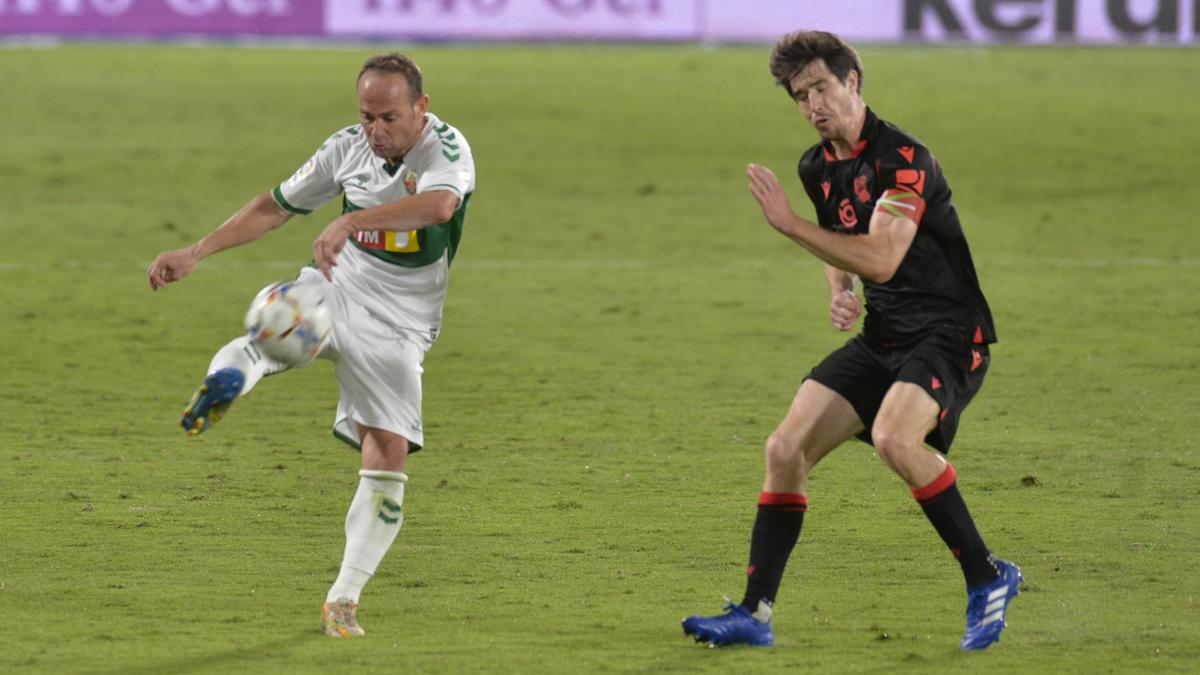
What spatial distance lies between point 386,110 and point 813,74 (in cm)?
135

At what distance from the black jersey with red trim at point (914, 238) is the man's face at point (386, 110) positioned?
1319 mm

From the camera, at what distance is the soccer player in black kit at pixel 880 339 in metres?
6.01

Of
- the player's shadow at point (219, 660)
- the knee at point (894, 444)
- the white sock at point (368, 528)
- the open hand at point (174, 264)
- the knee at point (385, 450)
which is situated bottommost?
the player's shadow at point (219, 660)

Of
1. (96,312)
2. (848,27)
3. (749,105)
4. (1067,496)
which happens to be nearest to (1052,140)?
(749,105)

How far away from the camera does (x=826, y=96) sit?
6102 millimetres

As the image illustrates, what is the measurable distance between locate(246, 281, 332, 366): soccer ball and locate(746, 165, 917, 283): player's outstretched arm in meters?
1.42

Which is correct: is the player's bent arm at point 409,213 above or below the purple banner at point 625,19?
above

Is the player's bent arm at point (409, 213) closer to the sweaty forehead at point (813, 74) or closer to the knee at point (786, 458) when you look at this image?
the sweaty forehead at point (813, 74)

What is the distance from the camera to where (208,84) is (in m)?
26.2

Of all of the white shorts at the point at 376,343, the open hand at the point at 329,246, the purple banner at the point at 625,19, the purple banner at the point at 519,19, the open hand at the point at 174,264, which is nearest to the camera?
the open hand at the point at 329,246

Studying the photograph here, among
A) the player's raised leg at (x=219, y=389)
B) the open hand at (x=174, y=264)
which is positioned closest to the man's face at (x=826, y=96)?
the player's raised leg at (x=219, y=389)

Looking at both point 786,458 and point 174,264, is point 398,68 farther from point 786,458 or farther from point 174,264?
point 786,458

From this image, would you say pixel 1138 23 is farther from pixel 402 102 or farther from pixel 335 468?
pixel 402 102

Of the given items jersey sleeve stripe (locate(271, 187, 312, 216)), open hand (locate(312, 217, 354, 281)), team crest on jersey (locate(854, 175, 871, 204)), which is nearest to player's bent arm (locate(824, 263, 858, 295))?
team crest on jersey (locate(854, 175, 871, 204))
